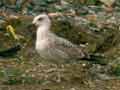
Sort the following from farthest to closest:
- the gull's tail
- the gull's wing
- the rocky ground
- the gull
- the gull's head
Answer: the gull's tail → the gull's head → the gull's wing → the gull → the rocky ground

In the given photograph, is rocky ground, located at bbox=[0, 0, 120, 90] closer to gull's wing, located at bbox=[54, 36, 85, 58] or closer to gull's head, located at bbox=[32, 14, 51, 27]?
gull's wing, located at bbox=[54, 36, 85, 58]

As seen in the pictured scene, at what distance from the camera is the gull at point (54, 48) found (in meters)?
10.5

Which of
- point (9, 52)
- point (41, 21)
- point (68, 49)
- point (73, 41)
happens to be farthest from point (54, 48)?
point (73, 41)

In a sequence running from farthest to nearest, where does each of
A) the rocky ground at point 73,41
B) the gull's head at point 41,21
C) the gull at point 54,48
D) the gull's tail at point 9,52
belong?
the gull's tail at point 9,52 < the gull's head at point 41,21 < the gull at point 54,48 < the rocky ground at point 73,41

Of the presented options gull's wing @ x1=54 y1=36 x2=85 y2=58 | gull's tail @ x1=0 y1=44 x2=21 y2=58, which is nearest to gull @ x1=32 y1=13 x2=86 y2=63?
gull's wing @ x1=54 y1=36 x2=85 y2=58

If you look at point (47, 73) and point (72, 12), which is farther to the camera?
point (72, 12)

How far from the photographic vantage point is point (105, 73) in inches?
428

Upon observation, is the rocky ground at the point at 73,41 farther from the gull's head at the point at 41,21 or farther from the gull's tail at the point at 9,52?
the gull's head at the point at 41,21

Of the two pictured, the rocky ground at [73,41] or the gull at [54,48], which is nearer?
the rocky ground at [73,41]

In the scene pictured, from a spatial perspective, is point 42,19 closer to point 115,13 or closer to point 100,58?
point 100,58

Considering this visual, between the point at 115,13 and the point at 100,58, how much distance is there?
11.7ft

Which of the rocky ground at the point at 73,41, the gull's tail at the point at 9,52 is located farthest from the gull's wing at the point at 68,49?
the gull's tail at the point at 9,52

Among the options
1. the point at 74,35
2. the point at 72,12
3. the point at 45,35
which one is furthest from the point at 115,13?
the point at 45,35

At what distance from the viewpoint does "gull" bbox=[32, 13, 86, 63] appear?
1047 cm
